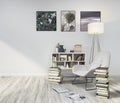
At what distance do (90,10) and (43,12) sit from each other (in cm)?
152

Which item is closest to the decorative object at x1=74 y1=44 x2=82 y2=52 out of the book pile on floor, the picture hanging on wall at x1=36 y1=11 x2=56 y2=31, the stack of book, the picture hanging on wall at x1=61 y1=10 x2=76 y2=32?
the picture hanging on wall at x1=61 y1=10 x2=76 y2=32

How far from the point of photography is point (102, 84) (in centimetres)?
452

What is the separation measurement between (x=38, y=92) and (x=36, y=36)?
2.63m

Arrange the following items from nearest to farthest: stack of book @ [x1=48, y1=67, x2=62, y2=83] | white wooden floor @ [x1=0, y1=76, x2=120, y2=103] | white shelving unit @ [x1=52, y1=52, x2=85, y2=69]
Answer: white wooden floor @ [x1=0, y1=76, x2=120, y2=103] < stack of book @ [x1=48, y1=67, x2=62, y2=83] < white shelving unit @ [x1=52, y1=52, x2=85, y2=69]

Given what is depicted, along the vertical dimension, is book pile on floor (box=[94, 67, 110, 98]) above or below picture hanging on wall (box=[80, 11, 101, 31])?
below

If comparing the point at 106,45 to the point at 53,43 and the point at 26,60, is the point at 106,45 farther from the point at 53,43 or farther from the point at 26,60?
the point at 26,60

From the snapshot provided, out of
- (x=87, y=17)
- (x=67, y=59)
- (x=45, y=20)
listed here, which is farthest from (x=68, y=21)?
(x=67, y=59)

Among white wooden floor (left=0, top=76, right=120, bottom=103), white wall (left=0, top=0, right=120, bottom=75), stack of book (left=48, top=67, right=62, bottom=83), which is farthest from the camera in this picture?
white wall (left=0, top=0, right=120, bottom=75)

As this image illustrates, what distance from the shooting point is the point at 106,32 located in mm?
7129

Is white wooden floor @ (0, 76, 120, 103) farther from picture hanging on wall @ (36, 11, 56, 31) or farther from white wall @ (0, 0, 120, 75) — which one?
picture hanging on wall @ (36, 11, 56, 31)

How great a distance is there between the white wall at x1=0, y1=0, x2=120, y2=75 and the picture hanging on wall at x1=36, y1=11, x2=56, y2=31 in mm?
102

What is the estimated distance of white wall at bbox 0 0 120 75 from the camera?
276 inches

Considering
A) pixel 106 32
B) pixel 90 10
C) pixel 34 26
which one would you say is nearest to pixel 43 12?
pixel 34 26

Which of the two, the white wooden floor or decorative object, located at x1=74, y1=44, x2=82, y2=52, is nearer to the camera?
the white wooden floor
